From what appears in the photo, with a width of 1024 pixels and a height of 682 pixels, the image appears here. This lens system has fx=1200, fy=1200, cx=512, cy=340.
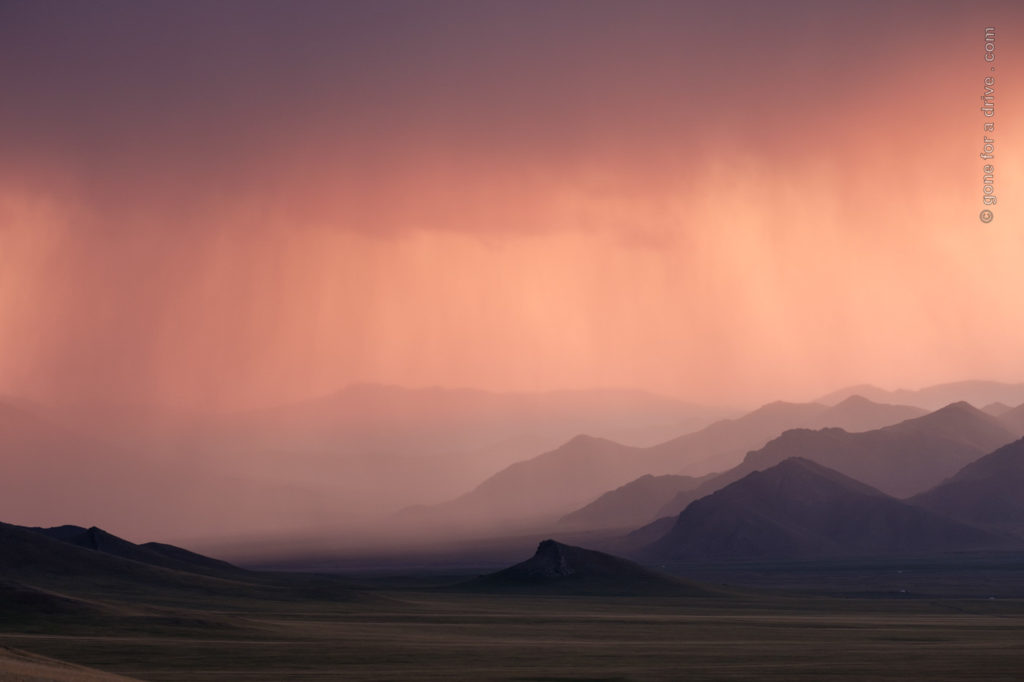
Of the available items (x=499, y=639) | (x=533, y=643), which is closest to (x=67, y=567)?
(x=499, y=639)

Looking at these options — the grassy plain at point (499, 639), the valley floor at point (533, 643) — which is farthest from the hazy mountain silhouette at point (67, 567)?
the valley floor at point (533, 643)

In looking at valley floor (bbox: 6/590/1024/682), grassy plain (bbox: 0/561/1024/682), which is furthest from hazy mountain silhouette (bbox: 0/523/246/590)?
valley floor (bbox: 6/590/1024/682)

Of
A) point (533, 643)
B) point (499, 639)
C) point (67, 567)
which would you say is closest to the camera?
point (533, 643)

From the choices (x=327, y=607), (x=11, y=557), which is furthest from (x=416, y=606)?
(x=11, y=557)

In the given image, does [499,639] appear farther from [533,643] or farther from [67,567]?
[67,567]

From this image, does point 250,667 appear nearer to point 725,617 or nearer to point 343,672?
point 343,672

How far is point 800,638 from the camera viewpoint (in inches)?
4035

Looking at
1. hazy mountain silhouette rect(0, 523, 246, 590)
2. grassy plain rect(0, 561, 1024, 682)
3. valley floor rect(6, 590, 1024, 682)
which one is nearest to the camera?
valley floor rect(6, 590, 1024, 682)

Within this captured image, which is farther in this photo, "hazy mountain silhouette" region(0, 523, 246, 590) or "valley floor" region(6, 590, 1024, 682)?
"hazy mountain silhouette" region(0, 523, 246, 590)

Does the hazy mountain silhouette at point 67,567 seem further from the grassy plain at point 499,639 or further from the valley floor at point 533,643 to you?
the valley floor at point 533,643

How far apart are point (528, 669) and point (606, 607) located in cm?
8350

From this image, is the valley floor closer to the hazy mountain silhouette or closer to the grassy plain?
the grassy plain

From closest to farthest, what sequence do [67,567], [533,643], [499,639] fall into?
[533,643] < [499,639] < [67,567]

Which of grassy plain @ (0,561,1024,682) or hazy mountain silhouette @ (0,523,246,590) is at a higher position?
hazy mountain silhouette @ (0,523,246,590)
